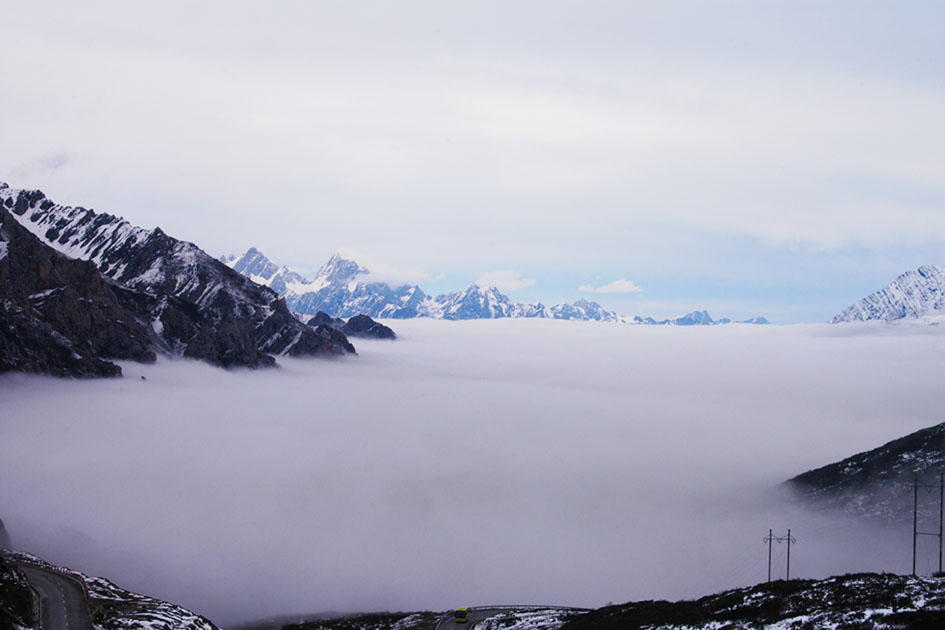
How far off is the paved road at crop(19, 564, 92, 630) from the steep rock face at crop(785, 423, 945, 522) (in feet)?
458

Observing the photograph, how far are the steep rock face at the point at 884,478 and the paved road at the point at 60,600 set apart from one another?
458ft

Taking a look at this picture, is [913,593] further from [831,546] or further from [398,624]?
[831,546]

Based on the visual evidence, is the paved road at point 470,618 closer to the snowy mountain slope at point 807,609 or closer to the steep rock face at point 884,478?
the snowy mountain slope at point 807,609

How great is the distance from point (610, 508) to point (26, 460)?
162 meters

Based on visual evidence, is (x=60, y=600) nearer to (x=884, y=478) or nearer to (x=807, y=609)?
(x=807, y=609)

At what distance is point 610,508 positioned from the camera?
196125 mm

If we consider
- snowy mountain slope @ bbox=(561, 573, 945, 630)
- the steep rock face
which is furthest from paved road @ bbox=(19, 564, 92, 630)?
the steep rock face

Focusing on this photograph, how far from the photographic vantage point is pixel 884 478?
147375mm

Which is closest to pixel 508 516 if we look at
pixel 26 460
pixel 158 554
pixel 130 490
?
pixel 158 554

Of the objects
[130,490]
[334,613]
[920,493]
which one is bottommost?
[334,613]

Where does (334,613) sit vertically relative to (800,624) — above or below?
below

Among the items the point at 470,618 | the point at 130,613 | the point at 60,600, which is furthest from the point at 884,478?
the point at 60,600

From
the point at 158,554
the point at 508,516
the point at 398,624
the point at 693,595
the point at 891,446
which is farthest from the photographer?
the point at 508,516

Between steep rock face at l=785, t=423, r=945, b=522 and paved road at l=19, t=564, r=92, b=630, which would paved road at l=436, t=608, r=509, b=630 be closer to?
paved road at l=19, t=564, r=92, b=630
